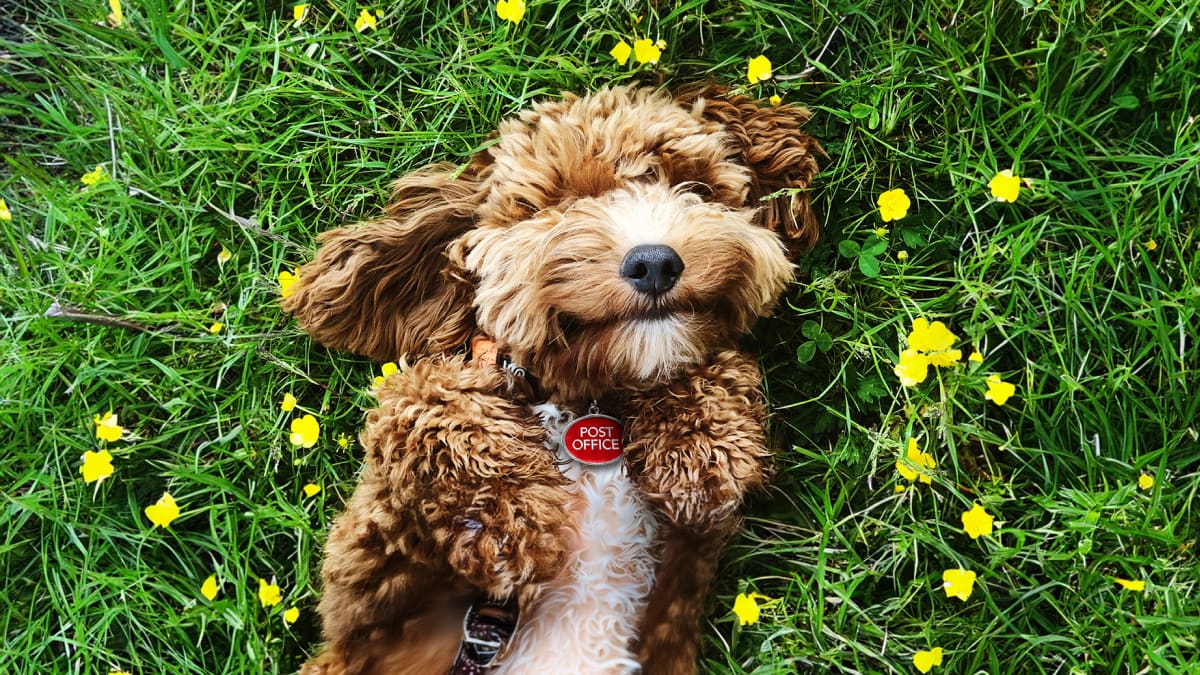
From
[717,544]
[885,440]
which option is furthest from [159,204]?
[885,440]

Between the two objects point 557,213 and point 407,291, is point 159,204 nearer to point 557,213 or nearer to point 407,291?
point 407,291

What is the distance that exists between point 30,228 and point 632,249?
1.88 m


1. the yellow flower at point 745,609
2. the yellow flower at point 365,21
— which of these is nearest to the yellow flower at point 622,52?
the yellow flower at point 365,21

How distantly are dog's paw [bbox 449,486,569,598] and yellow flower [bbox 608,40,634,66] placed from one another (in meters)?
1.04

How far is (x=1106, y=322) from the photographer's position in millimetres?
1915

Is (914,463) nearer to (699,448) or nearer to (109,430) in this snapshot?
(699,448)

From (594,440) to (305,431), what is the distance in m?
0.76

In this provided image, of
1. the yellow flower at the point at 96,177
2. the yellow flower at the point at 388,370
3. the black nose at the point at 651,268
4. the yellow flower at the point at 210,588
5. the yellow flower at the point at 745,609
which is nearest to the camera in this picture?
the black nose at the point at 651,268

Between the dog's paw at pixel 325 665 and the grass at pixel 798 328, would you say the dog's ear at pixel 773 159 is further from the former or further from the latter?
the dog's paw at pixel 325 665

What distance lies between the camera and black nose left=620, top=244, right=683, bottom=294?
1.58 metres

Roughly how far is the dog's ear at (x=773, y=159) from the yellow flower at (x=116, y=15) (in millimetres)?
1651

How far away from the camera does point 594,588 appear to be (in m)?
1.73

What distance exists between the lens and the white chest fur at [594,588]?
1.71m

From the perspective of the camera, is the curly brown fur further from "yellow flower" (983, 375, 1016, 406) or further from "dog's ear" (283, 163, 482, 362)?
"yellow flower" (983, 375, 1016, 406)
